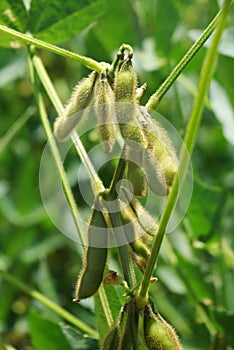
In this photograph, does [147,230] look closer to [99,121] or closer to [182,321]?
[99,121]

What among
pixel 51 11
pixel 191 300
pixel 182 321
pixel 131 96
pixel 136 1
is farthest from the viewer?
pixel 136 1

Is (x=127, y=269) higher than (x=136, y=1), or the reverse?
(x=136, y=1)

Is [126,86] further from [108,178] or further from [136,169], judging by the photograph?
[108,178]

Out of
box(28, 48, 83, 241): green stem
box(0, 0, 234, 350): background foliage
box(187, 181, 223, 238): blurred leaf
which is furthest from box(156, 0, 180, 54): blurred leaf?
box(28, 48, 83, 241): green stem

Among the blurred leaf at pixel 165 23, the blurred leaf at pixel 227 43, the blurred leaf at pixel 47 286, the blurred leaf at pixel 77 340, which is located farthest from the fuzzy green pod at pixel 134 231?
the blurred leaf at pixel 165 23

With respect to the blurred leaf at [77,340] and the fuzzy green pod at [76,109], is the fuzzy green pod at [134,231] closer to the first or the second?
the fuzzy green pod at [76,109]

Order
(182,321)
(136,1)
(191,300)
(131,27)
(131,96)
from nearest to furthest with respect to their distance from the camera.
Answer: (131,96)
(191,300)
(182,321)
(131,27)
(136,1)

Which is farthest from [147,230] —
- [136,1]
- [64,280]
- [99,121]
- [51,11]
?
[136,1]
